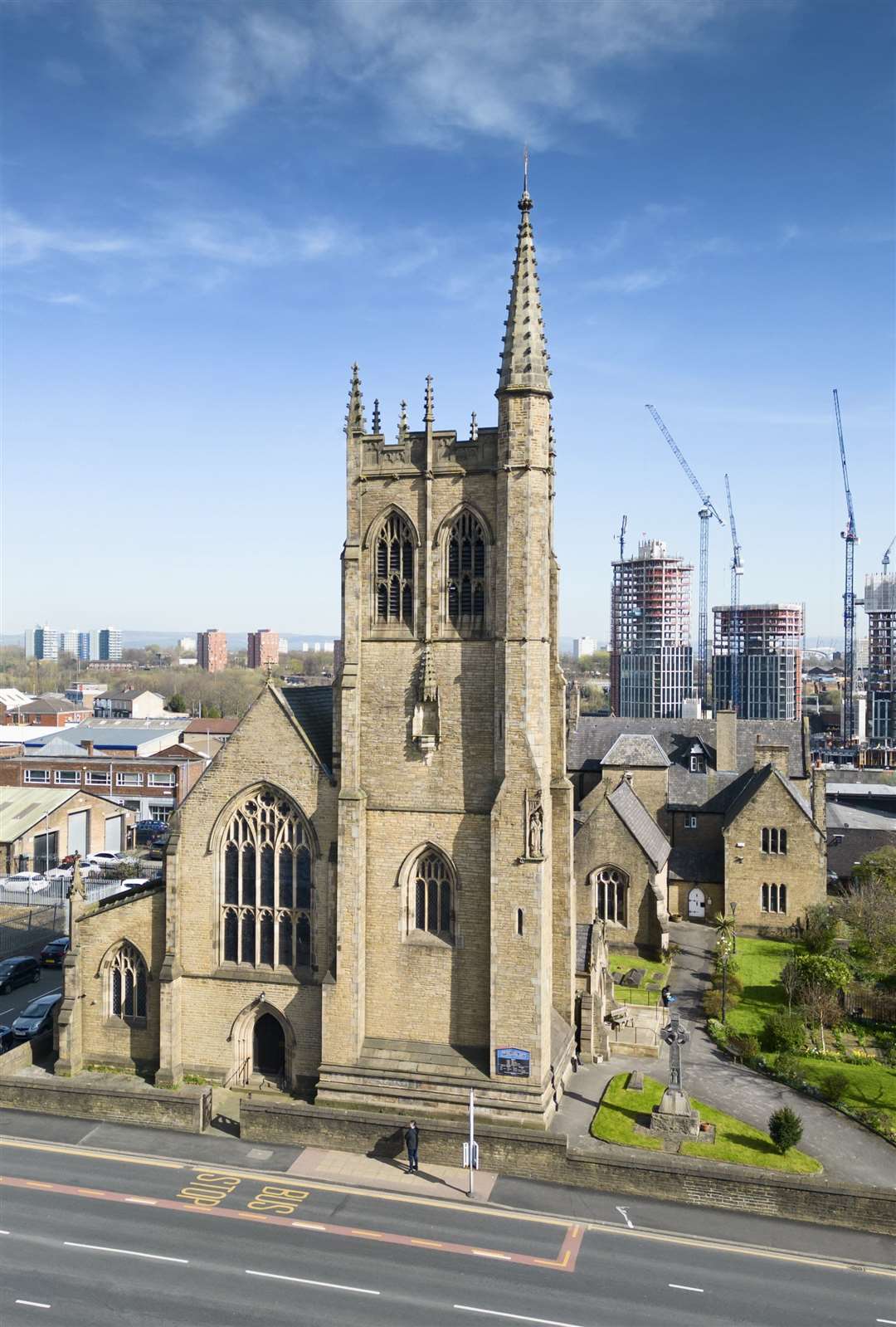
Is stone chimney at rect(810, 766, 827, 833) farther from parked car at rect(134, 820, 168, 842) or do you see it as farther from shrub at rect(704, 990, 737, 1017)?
parked car at rect(134, 820, 168, 842)

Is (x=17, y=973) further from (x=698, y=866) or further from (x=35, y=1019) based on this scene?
(x=698, y=866)

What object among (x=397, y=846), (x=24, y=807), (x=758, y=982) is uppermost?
(x=397, y=846)

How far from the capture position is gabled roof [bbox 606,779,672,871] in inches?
2137

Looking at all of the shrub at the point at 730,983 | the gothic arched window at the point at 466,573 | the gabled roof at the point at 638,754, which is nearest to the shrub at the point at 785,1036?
the shrub at the point at 730,983

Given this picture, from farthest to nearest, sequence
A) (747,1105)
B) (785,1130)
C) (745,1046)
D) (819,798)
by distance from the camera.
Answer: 1. (819,798)
2. (745,1046)
3. (747,1105)
4. (785,1130)

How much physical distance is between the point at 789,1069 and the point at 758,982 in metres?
13.0

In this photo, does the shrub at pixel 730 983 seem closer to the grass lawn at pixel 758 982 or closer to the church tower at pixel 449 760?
the grass lawn at pixel 758 982

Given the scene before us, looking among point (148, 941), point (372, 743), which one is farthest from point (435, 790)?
point (148, 941)

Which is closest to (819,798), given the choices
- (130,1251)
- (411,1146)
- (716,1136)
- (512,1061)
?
(716,1136)

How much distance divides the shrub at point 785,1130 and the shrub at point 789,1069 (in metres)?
6.17

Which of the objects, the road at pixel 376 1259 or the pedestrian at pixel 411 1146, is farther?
the pedestrian at pixel 411 1146

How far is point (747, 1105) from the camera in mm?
33219

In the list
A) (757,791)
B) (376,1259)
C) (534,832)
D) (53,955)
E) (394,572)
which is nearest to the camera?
(376,1259)

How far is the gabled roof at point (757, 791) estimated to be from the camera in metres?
57.5
